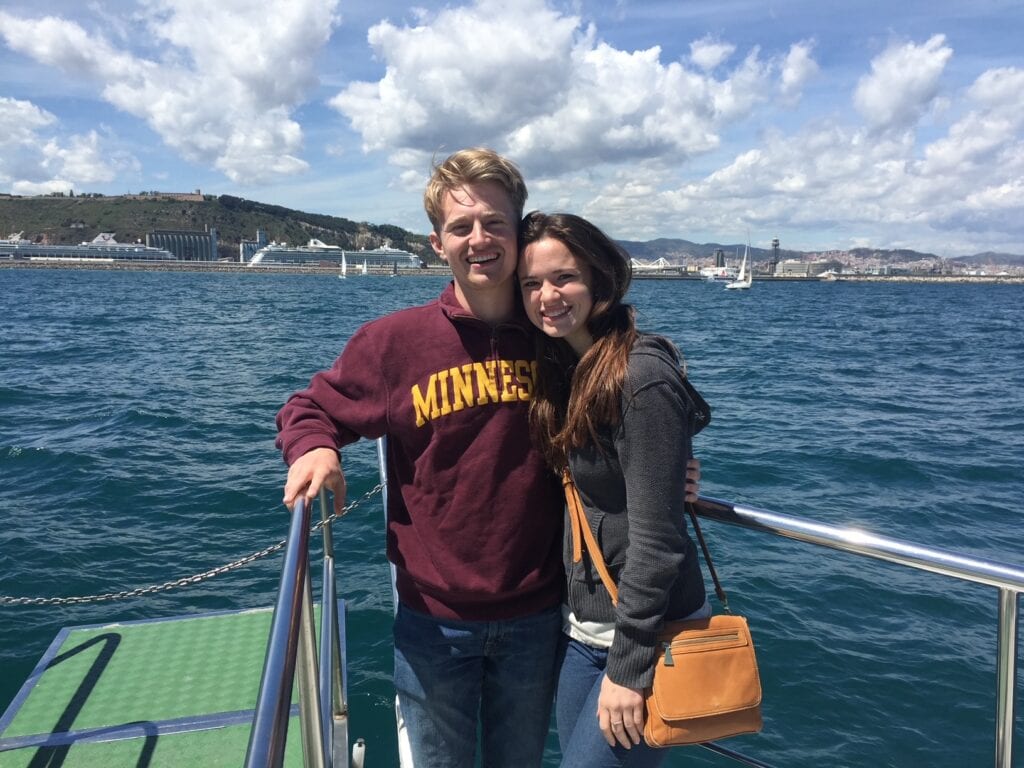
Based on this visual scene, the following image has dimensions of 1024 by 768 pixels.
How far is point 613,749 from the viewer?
191 centimetres

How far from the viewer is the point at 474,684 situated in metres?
2.23

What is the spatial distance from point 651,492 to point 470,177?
1.03 metres

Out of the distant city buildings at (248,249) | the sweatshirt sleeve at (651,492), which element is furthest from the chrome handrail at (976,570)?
the distant city buildings at (248,249)

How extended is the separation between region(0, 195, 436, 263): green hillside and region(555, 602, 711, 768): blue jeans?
16430cm

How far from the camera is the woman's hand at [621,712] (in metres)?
1.82

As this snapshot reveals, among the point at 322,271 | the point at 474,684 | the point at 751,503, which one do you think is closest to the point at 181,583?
the point at 474,684

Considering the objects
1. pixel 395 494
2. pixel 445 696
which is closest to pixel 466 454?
pixel 395 494

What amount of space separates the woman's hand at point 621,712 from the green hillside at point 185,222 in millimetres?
164540

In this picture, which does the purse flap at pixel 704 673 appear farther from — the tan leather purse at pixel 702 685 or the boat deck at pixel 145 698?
the boat deck at pixel 145 698

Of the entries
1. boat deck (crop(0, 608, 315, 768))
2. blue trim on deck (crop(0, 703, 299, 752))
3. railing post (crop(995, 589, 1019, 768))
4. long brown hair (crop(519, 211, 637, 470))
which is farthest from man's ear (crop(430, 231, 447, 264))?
blue trim on deck (crop(0, 703, 299, 752))

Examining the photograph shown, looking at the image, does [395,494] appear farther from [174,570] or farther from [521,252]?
[174,570]

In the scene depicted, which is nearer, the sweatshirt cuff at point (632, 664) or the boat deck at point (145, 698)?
the sweatshirt cuff at point (632, 664)

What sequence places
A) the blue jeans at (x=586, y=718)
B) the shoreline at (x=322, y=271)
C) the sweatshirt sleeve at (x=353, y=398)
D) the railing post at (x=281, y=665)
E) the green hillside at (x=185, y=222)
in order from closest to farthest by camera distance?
the railing post at (x=281, y=665) → the blue jeans at (x=586, y=718) → the sweatshirt sleeve at (x=353, y=398) → the shoreline at (x=322, y=271) → the green hillside at (x=185, y=222)

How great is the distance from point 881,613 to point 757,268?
199629 mm
